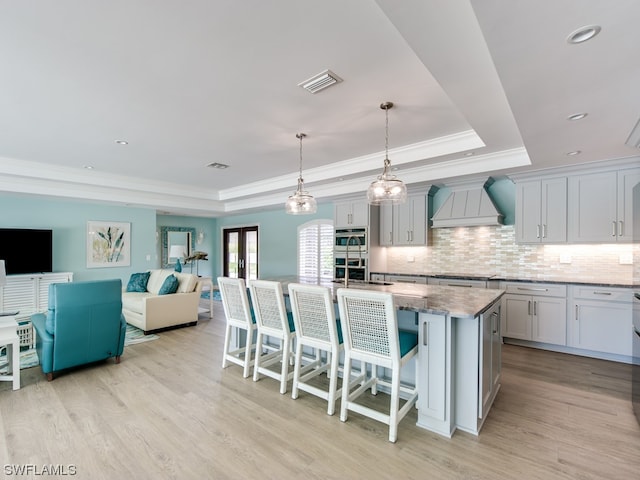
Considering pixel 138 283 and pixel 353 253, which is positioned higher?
pixel 353 253

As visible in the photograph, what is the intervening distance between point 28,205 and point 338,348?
678 cm

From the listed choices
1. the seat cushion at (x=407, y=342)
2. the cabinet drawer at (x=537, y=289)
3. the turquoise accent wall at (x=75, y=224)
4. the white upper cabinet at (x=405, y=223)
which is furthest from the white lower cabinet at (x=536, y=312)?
the turquoise accent wall at (x=75, y=224)

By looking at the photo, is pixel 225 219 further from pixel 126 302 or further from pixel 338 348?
pixel 338 348

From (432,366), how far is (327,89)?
2.36m

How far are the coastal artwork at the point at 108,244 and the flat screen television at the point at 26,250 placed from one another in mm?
687

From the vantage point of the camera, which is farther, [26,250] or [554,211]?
[26,250]

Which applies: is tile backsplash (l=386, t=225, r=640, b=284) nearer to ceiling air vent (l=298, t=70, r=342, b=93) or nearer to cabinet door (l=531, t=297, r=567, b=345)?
cabinet door (l=531, t=297, r=567, b=345)

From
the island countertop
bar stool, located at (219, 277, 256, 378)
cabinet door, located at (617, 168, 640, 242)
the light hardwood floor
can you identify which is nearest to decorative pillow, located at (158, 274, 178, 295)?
the light hardwood floor

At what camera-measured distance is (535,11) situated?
1362mm

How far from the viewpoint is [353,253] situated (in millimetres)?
5789

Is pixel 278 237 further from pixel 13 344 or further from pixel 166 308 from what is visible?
pixel 13 344

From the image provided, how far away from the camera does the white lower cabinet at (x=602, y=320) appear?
11.9 feet

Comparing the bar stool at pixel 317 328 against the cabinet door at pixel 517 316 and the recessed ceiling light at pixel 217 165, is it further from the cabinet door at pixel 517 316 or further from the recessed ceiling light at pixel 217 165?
the recessed ceiling light at pixel 217 165

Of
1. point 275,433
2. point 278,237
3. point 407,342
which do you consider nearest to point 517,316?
point 407,342
